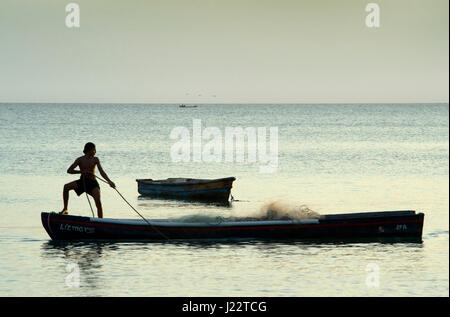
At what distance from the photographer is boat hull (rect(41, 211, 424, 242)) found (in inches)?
760

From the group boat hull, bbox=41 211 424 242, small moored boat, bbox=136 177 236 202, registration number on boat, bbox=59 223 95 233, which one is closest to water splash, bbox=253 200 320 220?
boat hull, bbox=41 211 424 242

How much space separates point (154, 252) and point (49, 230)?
2.58m

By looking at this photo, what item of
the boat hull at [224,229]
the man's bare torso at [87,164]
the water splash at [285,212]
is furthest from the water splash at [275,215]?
the man's bare torso at [87,164]

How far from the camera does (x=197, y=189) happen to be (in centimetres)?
2923

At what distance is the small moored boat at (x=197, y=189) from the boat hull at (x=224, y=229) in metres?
9.38

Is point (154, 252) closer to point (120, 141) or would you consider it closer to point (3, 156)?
point (3, 156)

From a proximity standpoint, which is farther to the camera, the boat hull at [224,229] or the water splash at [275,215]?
the water splash at [275,215]

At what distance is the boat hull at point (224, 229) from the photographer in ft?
63.4

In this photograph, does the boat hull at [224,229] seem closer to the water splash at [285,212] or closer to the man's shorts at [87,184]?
the water splash at [285,212]

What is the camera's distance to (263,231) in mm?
19531

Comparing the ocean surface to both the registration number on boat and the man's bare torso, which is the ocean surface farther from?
the man's bare torso

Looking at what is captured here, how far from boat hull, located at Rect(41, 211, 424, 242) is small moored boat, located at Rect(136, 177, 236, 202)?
30.8 ft

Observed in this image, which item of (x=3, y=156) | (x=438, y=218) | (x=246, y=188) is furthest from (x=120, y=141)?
(x=438, y=218)
